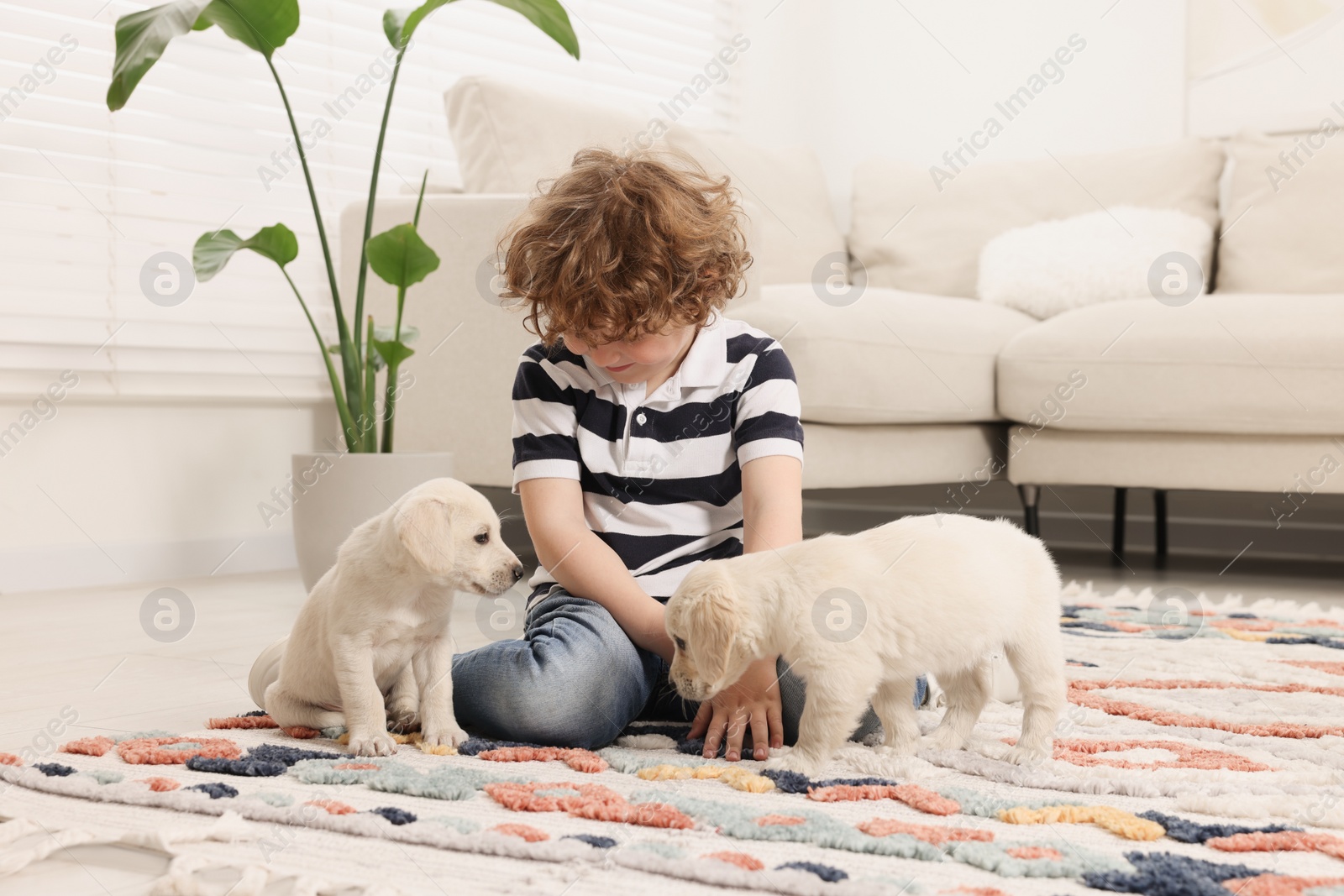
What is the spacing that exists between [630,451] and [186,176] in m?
2.05

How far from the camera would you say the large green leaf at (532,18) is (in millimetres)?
2361

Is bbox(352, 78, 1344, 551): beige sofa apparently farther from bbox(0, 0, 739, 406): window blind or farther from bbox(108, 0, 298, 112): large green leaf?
bbox(108, 0, 298, 112): large green leaf

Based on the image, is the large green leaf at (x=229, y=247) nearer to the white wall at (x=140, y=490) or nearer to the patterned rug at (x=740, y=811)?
the white wall at (x=140, y=490)

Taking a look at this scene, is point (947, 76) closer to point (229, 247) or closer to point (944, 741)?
point (229, 247)

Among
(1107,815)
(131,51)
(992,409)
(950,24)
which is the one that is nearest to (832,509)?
(992,409)

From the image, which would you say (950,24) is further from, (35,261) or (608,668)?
(608,668)

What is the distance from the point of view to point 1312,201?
10.7 ft

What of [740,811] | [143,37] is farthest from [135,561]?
[740,811]

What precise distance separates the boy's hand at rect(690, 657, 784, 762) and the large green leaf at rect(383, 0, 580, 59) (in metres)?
1.44

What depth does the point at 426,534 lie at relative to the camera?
1323 millimetres

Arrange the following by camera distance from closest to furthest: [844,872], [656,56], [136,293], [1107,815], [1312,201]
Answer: [844,872]
[1107,815]
[136,293]
[1312,201]
[656,56]

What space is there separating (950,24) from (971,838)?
13.3 feet

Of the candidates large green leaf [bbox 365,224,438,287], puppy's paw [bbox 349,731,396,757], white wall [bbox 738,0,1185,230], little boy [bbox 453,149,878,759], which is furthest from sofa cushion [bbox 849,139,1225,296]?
puppy's paw [bbox 349,731,396,757]

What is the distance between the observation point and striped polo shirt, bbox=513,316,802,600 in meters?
1.59
